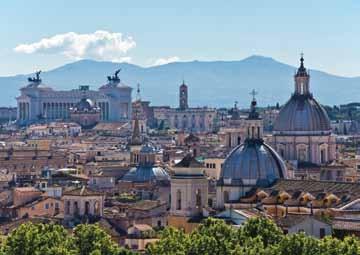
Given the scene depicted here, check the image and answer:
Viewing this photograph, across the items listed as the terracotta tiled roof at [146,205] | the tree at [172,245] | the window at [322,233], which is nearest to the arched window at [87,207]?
the terracotta tiled roof at [146,205]

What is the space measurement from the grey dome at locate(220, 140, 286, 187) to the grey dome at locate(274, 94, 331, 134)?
19.6 meters

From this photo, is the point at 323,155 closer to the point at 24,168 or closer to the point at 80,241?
the point at 24,168

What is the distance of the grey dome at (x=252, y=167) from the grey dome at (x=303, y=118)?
64.2ft

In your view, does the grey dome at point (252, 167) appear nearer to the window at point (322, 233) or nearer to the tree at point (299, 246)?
the window at point (322, 233)

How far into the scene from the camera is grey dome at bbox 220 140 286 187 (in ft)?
235

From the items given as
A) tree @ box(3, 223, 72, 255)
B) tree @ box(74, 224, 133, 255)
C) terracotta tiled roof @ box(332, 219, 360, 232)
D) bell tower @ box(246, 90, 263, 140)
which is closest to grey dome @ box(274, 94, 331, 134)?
bell tower @ box(246, 90, 263, 140)

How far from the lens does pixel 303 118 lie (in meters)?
92.5

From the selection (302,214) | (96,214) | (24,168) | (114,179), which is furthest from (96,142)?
(302,214)

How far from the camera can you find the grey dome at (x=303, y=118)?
9238 centimetres

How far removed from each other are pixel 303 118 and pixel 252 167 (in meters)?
21.4

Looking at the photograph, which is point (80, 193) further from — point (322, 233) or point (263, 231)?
point (263, 231)

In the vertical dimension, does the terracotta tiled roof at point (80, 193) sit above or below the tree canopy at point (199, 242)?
above

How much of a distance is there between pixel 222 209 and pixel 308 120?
79.0ft

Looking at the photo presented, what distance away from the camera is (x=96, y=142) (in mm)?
163125
